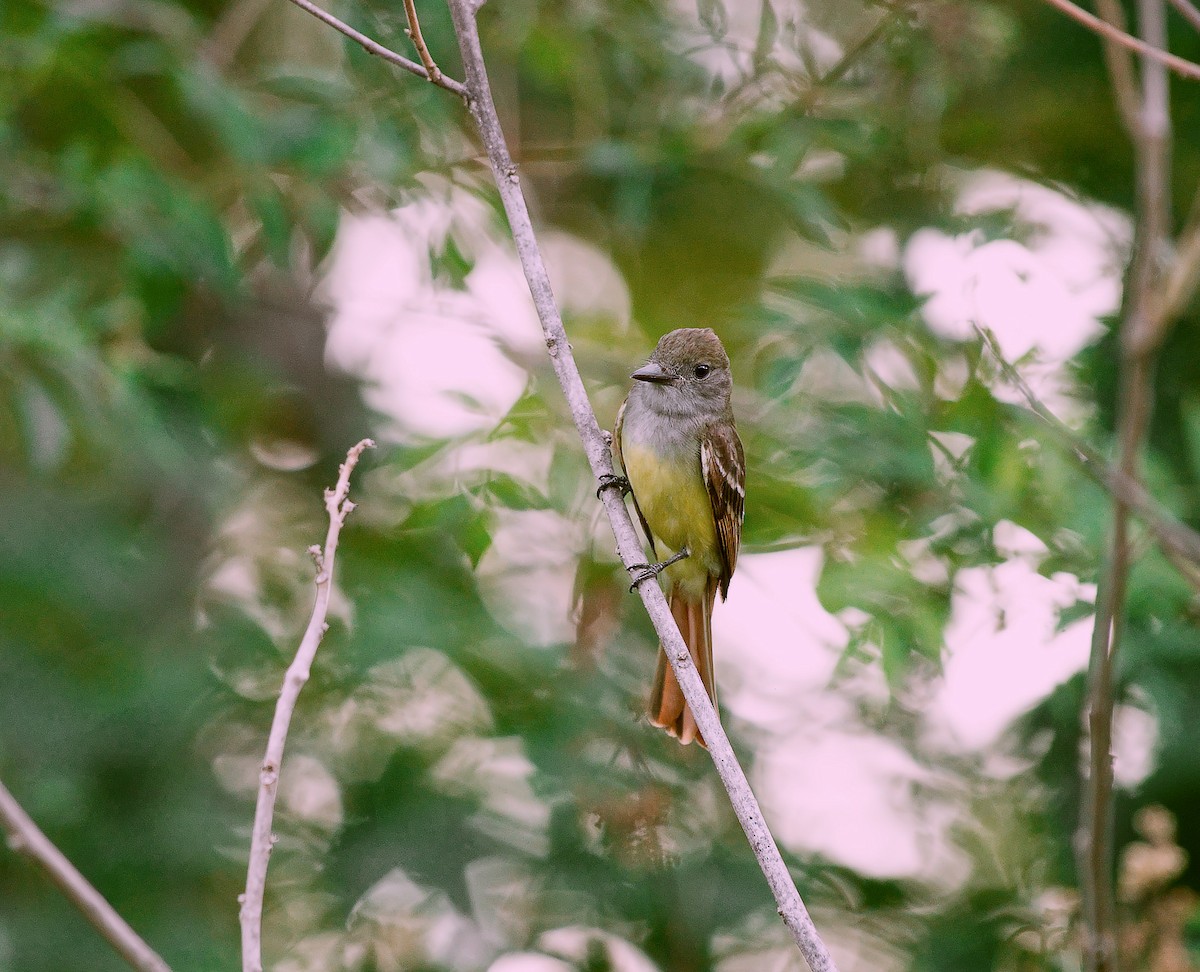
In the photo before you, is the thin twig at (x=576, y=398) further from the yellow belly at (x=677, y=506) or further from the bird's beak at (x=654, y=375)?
the yellow belly at (x=677, y=506)

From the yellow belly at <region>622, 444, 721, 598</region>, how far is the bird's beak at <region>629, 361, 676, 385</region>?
25 cm

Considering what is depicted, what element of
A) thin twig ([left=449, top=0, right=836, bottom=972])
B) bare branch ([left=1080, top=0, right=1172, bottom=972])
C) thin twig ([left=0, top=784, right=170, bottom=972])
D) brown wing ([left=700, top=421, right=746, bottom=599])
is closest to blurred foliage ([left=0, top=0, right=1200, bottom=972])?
brown wing ([left=700, top=421, right=746, bottom=599])

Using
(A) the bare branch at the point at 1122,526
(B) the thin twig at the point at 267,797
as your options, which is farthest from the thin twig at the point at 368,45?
(A) the bare branch at the point at 1122,526

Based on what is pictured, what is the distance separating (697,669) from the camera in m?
3.93

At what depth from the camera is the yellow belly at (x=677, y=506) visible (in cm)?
462

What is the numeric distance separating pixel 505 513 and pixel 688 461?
67cm

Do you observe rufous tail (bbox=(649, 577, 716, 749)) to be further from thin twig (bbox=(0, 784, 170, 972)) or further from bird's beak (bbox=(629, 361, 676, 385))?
thin twig (bbox=(0, 784, 170, 972))

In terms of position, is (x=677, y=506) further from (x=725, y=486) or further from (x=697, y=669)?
(x=697, y=669)

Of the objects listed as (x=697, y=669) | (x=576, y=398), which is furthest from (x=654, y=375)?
(x=576, y=398)

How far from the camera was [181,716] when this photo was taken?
16.5 ft

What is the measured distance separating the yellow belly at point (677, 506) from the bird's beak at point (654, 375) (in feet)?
0.82

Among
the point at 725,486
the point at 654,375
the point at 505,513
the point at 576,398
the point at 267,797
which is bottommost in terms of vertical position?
the point at 267,797

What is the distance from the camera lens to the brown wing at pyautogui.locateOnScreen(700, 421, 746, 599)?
15.4ft

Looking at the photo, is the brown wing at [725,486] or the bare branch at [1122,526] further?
the brown wing at [725,486]
